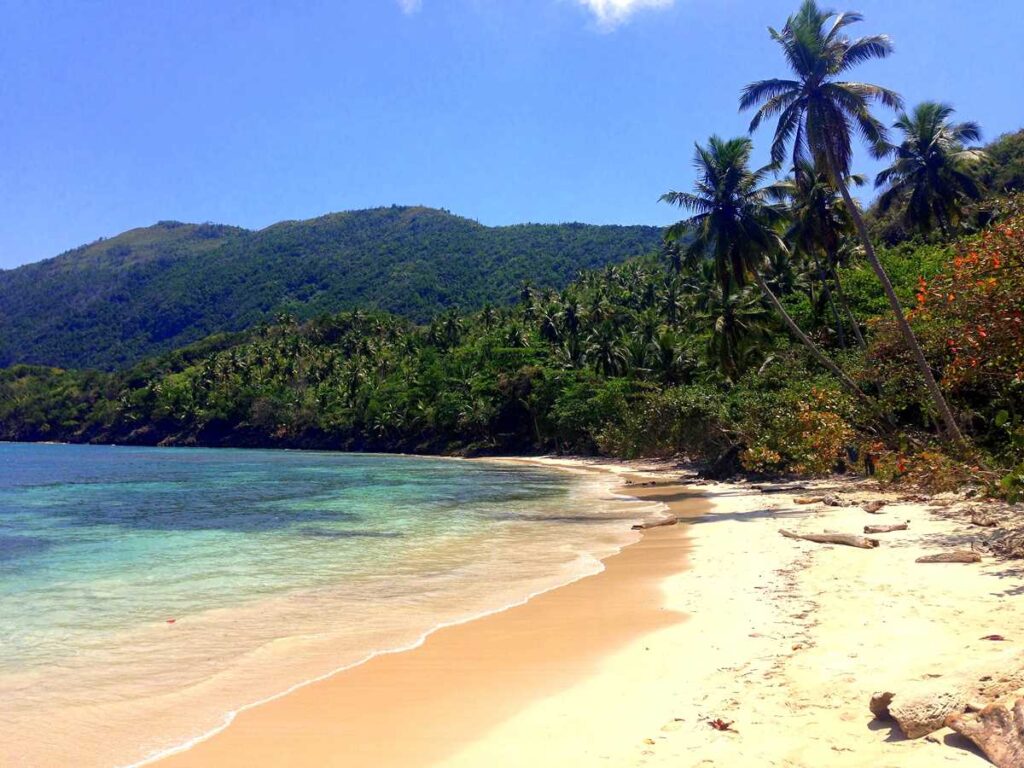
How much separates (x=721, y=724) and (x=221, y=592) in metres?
8.75

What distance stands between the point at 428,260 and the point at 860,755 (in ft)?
616

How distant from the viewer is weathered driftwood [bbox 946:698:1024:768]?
3789 mm

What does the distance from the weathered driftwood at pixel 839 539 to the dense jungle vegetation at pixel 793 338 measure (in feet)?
6.87

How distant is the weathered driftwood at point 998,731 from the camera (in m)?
3.79

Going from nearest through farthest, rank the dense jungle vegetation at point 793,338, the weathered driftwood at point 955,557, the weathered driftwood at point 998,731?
1. the weathered driftwood at point 998,731
2. the weathered driftwood at point 955,557
3. the dense jungle vegetation at point 793,338

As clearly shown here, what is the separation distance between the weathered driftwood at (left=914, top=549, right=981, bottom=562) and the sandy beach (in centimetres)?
29

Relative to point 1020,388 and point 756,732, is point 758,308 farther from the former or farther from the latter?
point 756,732

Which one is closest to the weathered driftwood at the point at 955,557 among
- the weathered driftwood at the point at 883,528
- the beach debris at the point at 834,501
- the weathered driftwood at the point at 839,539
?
the weathered driftwood at the point at 839,539

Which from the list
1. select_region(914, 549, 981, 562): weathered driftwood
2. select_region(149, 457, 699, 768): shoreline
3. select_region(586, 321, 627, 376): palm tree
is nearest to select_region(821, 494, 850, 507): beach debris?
select_region(914, 549, 981, 562): weathered driftwood

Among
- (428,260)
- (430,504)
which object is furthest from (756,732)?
(428,260)

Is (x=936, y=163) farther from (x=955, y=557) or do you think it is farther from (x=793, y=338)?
(x=955, y=557)

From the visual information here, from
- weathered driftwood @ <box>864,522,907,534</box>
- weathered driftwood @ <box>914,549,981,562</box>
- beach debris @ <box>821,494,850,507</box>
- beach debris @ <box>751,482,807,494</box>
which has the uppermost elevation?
weathered driftwood @ <box>914,549,981,562</box>

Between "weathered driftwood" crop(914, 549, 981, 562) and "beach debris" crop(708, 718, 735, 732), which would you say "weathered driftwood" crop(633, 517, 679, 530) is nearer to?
"weathered driftwood" crop(914, 549, 981, 562)

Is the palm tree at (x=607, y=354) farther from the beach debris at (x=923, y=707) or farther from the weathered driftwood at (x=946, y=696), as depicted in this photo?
the beach debris at (x=923, y=707)
